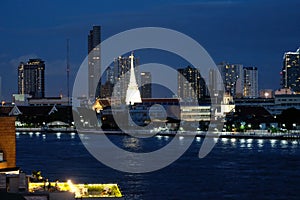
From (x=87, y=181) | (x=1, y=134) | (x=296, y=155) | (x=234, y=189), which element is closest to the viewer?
(x=1, y=134)

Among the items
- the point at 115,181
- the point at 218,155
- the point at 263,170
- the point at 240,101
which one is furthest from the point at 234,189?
the point at 240,101

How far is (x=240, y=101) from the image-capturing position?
47.4 metres

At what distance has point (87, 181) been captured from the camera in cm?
1012

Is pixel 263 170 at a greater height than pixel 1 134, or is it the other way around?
pixel 1 134

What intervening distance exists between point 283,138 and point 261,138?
38.9 inches

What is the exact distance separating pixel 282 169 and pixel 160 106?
28308mm

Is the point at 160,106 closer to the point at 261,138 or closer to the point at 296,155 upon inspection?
the point at 261,138

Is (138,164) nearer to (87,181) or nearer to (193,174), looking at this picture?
(193,174)

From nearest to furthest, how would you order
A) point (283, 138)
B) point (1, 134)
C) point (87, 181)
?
point (1, 134), point (87, 181), point (283, 138)

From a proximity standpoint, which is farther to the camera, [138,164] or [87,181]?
[138,164]

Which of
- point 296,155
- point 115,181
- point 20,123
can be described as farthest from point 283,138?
point 20,123

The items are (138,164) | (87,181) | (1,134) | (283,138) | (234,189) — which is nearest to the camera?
(1,134)

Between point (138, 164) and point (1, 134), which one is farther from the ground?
point (1, 134)

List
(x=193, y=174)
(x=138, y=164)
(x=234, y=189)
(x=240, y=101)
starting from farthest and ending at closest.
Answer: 1. (x=240, y=101)
2. (x=138, y=164)
3. (x=193, y=174)
4. (x=234, y=189)
